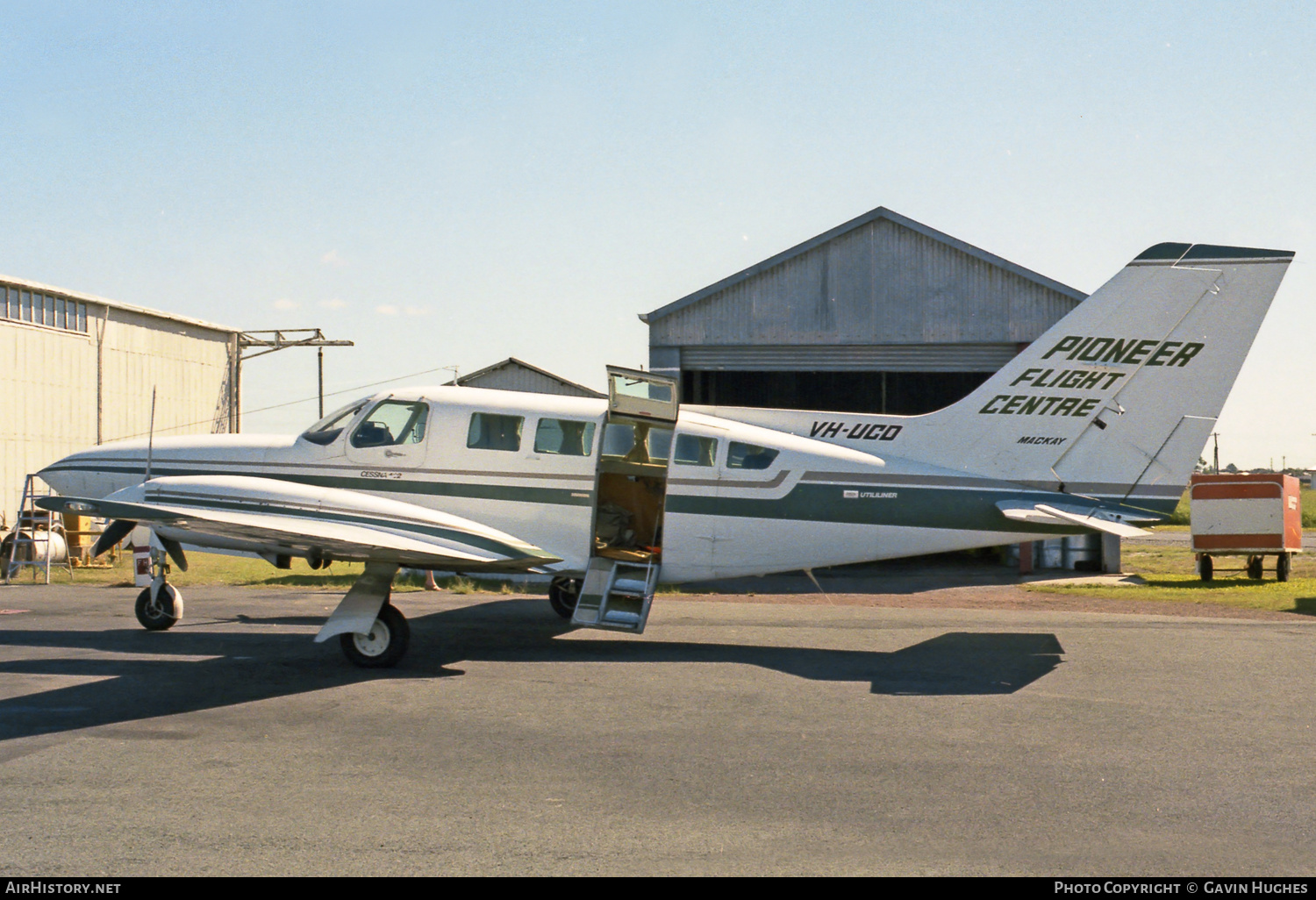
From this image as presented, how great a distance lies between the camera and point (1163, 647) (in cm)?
1072

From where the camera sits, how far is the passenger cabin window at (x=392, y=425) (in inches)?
442

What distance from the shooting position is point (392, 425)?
1128 centimetres

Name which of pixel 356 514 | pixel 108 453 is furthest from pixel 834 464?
pixel 108 453

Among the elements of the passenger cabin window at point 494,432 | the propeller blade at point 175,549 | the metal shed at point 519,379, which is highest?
the metal shed at point 519,379

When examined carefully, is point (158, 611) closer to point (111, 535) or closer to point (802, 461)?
point (111, 535)


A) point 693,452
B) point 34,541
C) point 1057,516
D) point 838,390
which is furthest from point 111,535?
point 838,390

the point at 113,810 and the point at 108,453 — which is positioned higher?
the point at 108,453

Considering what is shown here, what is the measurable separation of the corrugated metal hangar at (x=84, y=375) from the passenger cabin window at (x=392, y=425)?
20.5 metres

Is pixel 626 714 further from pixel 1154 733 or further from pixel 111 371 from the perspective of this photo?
pixel 111 371

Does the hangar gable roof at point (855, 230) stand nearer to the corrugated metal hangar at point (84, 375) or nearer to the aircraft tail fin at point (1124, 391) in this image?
the aircraft tail fin at point (1124, 391)

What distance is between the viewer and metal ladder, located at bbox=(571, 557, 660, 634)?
10.0 metres

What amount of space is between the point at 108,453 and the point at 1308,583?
19.9 metres

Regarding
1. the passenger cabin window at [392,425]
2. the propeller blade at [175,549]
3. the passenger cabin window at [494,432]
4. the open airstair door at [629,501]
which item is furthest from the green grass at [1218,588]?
the propeller blade at [175,549]

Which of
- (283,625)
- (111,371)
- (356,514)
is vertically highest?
(111,371)
